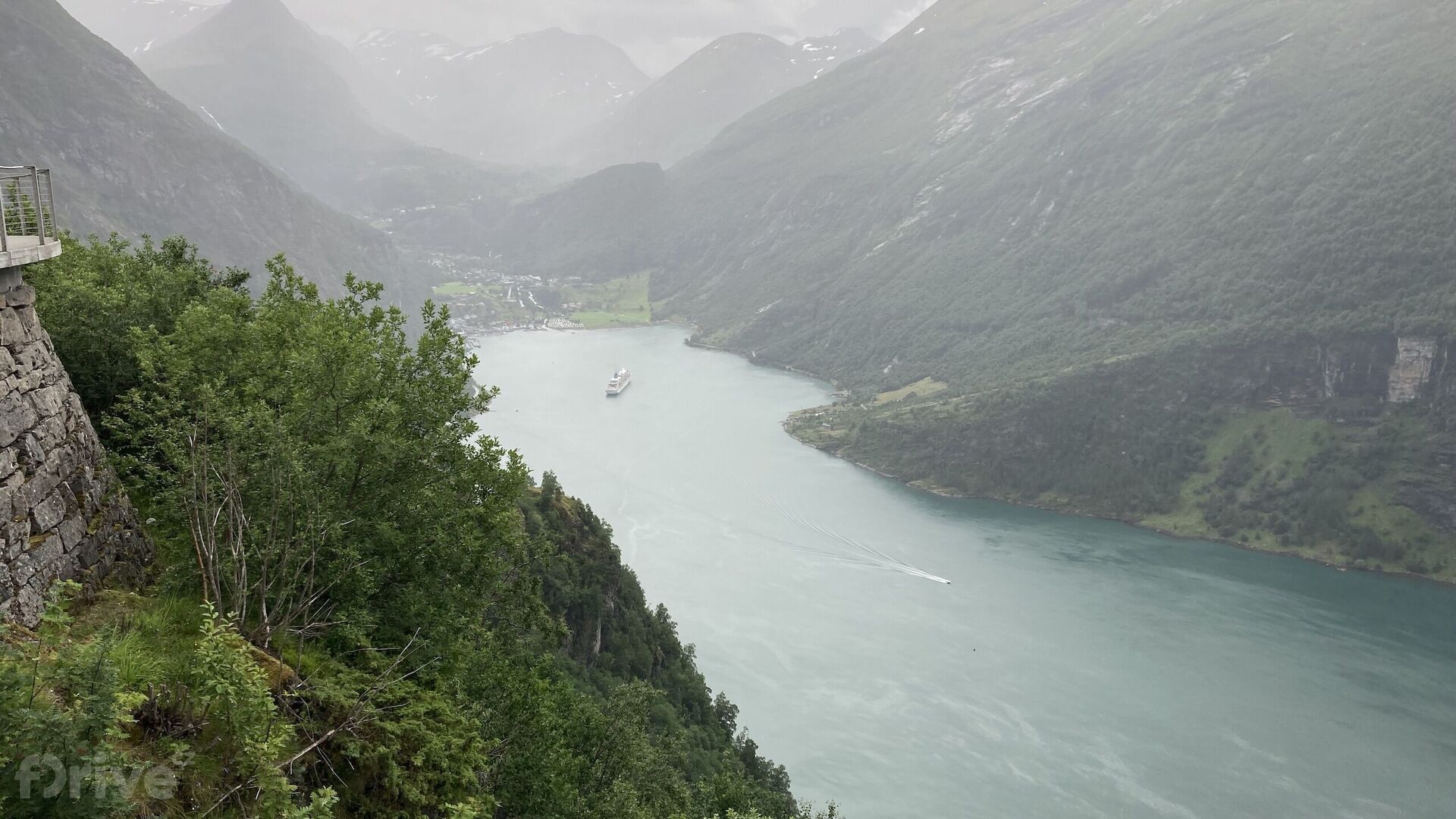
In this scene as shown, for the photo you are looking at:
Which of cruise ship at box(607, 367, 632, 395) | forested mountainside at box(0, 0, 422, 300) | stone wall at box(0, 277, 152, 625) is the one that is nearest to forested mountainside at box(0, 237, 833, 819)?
stone wall at box(0, 277, 152, 625)

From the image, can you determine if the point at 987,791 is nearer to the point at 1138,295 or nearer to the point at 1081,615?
the point at 1081,615

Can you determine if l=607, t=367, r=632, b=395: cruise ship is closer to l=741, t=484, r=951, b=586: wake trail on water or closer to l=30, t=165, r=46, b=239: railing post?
l=741, t=484, r=951, b=586: wake trail on water

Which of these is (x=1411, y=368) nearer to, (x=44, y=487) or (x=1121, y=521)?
(x=1121, y=521)

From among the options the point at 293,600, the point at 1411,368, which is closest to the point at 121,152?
the point at 293,600

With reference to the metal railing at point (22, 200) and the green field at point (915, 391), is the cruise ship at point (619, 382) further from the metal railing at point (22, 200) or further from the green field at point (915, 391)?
the metal railing at point (22, 200)

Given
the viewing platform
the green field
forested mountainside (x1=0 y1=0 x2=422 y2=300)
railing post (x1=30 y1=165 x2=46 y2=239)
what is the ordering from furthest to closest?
the green field → forested mountainside (x1=0 y1=0 x2=422 y2=300) → railing post (x1=30 y1=165 x2=46 y2=239) → the viewing platform

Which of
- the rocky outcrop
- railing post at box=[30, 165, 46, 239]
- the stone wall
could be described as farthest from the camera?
the rocky outcrop

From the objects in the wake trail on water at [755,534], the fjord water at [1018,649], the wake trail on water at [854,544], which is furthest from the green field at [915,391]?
the wake trail on water at [755,534]
